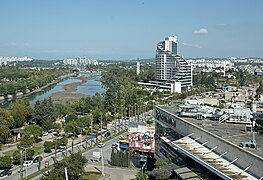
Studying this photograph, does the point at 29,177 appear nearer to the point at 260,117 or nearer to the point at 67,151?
the point at 67,151

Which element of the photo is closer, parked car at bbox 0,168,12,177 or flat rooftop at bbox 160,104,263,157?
flat rooftop at bbox 160,104,263,157

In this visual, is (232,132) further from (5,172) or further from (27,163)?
(5,172)

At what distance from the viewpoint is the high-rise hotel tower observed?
4150 cm

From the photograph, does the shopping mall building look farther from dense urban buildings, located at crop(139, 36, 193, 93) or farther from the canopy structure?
dense urban buildings, located at crop(139, 36, 193, 93)

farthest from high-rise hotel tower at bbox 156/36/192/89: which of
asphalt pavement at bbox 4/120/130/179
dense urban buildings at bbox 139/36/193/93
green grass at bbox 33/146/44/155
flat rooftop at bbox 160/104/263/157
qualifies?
flat rooftop at bbox 160/104/263/157

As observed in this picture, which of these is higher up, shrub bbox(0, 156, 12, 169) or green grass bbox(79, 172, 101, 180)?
shrub bbox(0, 156, 12, 169)

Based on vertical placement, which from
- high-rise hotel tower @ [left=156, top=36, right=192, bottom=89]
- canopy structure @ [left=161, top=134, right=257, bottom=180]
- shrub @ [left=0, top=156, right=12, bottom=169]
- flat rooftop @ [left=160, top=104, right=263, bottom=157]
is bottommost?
shrub @ [left=0, top=156, right=12, bottom=169]

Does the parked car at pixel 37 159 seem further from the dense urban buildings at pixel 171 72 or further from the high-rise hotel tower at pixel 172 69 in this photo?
the high-rise hotel tower at pixel 172 69

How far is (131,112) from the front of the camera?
24797 mm

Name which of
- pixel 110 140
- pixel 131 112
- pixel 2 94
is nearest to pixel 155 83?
pixel 2 94

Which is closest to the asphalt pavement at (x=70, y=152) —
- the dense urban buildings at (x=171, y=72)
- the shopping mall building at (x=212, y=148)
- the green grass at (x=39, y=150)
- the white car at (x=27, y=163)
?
the white car at (x=27, y=163)

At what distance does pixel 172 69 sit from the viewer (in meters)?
42.2

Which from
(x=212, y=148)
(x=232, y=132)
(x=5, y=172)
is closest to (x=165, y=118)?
(x=232, y=132)

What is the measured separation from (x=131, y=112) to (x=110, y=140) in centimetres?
797
